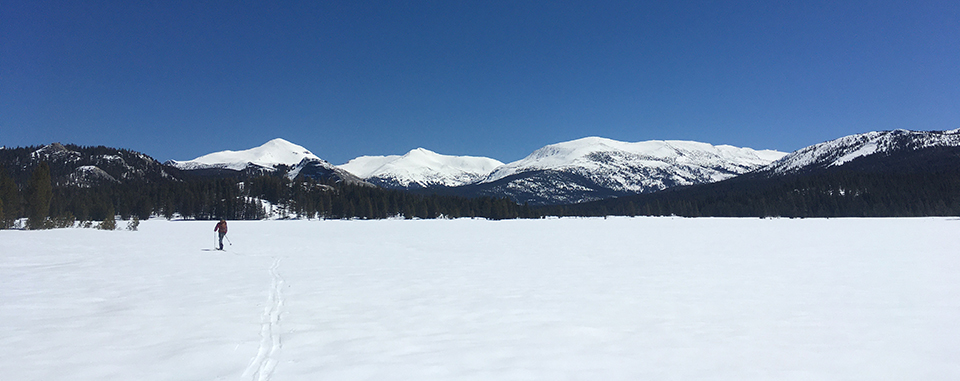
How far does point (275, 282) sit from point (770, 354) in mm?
13147

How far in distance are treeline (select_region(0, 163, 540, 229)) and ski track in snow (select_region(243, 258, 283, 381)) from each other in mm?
91027

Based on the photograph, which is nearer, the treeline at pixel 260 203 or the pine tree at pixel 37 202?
the pine tree at pixel 37 202

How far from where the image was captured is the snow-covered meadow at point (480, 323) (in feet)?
20.3

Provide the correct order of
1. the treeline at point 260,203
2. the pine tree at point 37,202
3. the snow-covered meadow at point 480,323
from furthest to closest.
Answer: the treeline at point 260,203 < the pine tree at point 37,202 < the snow-covered meadow at point 480,323

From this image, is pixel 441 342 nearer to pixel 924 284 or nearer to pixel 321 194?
pixel 924 284

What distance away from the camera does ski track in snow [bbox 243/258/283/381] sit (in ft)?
19.3

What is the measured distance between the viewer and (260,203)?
11469 centimetres

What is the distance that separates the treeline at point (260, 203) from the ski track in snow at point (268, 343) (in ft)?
299

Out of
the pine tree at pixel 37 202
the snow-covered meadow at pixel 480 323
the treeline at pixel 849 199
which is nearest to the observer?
the snow-covered meadow at pixel 480 323

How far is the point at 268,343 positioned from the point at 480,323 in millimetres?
3851

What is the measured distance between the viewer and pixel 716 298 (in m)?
11.4

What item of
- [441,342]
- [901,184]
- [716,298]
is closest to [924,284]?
[716,298]

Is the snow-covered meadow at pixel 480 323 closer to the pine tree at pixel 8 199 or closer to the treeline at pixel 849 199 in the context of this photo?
the pine tree at pixel 8 199

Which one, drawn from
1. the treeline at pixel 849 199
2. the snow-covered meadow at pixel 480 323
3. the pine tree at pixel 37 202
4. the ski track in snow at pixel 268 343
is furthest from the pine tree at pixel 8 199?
the treeline at pixel 849 199
